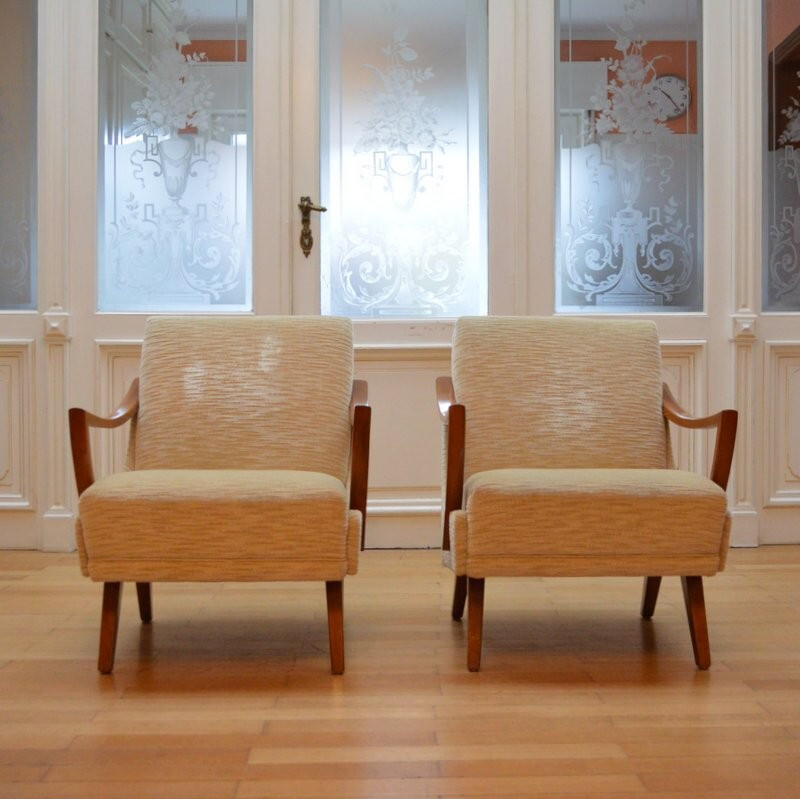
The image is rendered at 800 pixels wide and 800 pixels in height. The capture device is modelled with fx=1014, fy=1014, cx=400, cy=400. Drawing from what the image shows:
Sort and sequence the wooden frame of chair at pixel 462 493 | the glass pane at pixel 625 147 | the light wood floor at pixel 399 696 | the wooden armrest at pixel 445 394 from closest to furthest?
the light wood floor at pixel 399 696, the wooden frame of chair at pixel 462 493, the wooden armrest at pixel 445 394, the glass pane at pixel 625 147

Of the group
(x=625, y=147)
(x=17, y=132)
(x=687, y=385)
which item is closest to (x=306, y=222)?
(x=17, y=132)

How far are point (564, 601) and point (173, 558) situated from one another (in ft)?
4.19

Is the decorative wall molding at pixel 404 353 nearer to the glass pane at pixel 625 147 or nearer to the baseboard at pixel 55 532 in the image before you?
the glass pane at pixel 625 147

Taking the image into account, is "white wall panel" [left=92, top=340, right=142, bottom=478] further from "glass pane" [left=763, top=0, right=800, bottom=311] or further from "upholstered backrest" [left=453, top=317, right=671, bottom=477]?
"glass pane" [left=763, top=0, right=800, bottom=311]

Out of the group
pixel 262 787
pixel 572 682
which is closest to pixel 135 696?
pixel 262 787

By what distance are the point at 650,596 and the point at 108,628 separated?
142 cm

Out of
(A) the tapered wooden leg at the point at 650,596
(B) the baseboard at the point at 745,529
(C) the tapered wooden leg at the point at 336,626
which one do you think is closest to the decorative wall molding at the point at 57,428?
(C) the tapered wooden leg at the point at 336,626

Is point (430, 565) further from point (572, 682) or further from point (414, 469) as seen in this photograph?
point (572, 682)

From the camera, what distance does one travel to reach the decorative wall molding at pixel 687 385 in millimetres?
3955

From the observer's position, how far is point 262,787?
1638 millimetres

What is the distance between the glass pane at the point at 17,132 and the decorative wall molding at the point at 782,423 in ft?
9.54

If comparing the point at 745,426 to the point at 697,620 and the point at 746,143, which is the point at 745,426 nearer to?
the point at 746,143

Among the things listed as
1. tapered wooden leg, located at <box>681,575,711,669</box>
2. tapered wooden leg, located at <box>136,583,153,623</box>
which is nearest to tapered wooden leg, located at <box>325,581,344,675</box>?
tapered wooden leg, located at <box>136,583,153,623</box>

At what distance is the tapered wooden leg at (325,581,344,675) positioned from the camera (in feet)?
7.52
